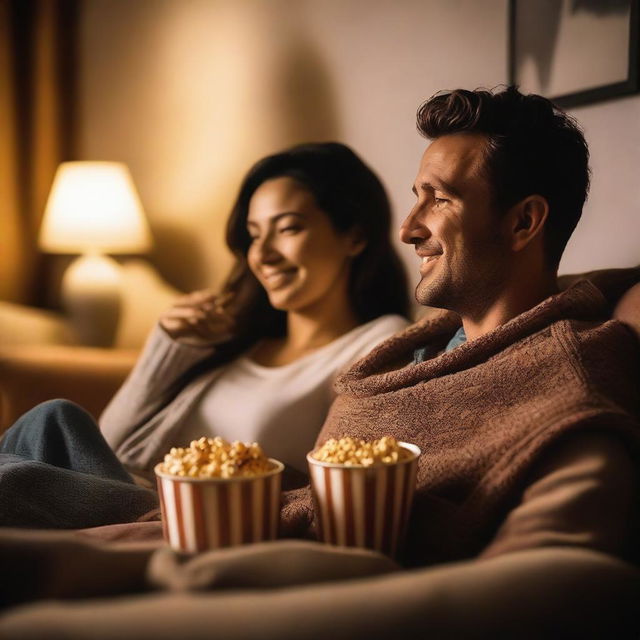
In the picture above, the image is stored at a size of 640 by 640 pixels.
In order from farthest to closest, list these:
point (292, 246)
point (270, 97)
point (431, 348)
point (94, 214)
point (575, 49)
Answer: point (94, 214), point (270, 97), point (292, 246), point (575, 49), point (431, 348)

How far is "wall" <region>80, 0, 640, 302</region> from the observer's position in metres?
1.46

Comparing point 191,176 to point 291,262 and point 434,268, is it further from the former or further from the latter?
point 434,268

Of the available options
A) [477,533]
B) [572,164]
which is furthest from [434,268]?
[477,533]

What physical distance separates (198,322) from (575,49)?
1.00m

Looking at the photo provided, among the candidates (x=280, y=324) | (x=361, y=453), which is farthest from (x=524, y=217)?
(x=280, y=324)

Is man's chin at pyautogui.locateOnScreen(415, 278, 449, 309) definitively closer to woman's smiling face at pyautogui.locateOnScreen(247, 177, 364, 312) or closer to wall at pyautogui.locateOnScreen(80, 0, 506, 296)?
woman's smiling face at pyautogui.locateOnScreen(247, 177, 364, 312)

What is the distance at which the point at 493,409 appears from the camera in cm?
98

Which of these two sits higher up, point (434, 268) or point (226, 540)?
point (434, 268)

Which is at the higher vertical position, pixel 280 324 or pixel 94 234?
pixel 94 234

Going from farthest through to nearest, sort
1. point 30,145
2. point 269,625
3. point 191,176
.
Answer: point 30,145, point 191,176, point 269,625

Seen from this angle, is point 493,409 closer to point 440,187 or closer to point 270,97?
point 440,187

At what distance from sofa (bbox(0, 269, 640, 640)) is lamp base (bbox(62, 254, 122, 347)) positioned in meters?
1.85

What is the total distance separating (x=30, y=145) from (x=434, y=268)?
2.31 m

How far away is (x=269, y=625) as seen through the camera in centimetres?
58
